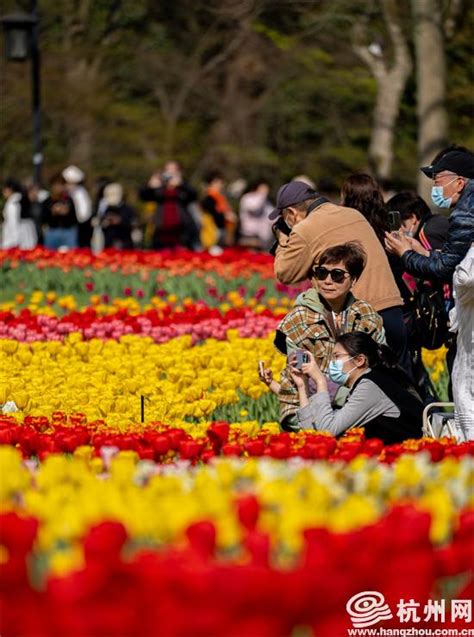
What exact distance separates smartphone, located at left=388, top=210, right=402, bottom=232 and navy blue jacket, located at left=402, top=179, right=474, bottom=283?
1.09 metres

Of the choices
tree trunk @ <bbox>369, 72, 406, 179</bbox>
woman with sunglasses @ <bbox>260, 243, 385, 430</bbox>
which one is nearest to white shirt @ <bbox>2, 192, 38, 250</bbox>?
tree trunk @ <bbox>369, 72, 406, 179</bbox>

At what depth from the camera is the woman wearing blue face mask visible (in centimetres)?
633

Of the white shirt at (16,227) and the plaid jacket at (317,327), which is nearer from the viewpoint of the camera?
the plaid jacket at (317,327)

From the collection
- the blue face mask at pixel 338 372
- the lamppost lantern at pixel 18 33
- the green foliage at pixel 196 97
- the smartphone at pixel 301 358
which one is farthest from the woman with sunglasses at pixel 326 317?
the green foliage at pixel 196 97

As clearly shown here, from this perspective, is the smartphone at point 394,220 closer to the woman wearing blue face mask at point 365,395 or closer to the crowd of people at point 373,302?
the crowd of people at point 373,302

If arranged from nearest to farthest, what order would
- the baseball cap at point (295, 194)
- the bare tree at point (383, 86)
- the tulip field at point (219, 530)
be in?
the tulip field at point (219, 530), the baseball cap at point (295, 194), the bare tree at point (383, 86)

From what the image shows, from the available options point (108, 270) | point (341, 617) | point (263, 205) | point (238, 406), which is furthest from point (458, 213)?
point (263, 205)

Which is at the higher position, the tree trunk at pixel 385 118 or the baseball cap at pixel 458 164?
the tree trunk at pixel 385 118

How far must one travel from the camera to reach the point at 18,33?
2103 centimetres

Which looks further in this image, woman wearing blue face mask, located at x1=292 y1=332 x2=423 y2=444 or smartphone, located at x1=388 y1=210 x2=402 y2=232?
smartphone, located at x1=388 y1=210 x2=402 y2=232

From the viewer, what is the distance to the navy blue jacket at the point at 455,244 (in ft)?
21.9

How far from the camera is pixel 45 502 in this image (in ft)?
11.6

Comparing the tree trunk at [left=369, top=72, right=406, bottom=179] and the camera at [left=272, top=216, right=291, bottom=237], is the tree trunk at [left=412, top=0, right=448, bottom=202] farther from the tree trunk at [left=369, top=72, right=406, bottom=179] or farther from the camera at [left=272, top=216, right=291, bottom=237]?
the camera at [left=272, top=216, right=291, bottom=237]

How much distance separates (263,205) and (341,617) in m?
18.6
